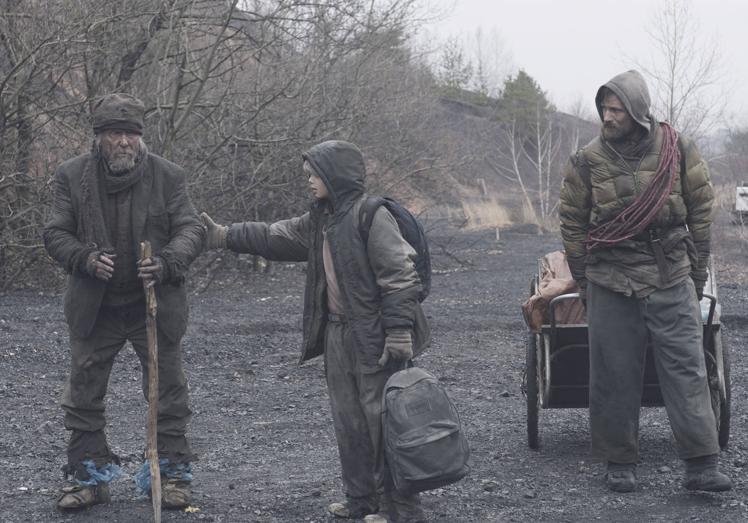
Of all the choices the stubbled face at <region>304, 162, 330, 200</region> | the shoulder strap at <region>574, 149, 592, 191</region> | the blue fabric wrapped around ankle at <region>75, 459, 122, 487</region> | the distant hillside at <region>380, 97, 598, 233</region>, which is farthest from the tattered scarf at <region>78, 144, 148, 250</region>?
the distant hillside at <region>380, 97, 598, 233</region>

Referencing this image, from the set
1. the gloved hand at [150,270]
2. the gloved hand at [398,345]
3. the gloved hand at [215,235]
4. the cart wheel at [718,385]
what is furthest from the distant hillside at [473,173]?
the gloved hand at [398,345]

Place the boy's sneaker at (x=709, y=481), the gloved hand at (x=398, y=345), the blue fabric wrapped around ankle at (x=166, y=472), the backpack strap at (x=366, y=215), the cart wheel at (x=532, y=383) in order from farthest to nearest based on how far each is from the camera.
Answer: the cart wheel at (x=532, y=383) → the boy's sneaker at (x=709, y=481) → the blue fabric wrapped around ankle at (x=166, y=472) → the backpack strap at (x=366, y=215) → the gloved hand at (x=398, y=345)

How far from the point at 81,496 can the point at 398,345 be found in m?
1.79

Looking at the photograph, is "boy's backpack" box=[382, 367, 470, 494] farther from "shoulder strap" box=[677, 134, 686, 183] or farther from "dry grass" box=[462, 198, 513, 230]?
"dry grass" box=[462, 198, 513, 230]

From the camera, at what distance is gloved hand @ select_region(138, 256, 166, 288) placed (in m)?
5.61

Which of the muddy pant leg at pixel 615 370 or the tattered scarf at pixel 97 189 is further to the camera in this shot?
the muddy pant leg at pixel 615 370

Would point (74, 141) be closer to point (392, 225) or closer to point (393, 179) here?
point (393, 179)

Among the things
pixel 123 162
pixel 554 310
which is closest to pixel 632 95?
Answer: pixel 554 310

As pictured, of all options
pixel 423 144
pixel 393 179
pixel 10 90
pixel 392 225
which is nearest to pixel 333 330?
pixel 392 225

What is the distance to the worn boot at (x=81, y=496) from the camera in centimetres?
582

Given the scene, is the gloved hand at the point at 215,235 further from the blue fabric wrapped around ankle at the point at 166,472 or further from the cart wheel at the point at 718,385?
the cart wheel at the point at 718,385

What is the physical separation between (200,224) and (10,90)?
382 inches

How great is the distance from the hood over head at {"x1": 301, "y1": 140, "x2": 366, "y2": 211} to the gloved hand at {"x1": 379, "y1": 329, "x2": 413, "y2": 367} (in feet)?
2.18

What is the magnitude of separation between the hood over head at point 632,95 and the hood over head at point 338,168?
57.3 inches
